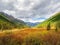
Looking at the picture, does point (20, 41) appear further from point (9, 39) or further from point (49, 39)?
point (49, 39)

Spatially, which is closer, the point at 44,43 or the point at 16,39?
the point at 44,43

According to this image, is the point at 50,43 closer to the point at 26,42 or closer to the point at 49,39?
the point at 49,39

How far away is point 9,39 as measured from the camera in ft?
65.3

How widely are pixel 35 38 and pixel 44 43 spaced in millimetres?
2165

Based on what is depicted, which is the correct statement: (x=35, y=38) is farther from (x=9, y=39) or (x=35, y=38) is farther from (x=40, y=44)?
(x=9, y=39)

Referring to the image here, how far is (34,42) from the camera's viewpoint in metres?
19.4

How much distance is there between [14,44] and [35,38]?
2.91 meters

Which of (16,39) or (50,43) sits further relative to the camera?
(16,39)

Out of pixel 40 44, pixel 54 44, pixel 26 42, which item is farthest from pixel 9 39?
pixel 54 44

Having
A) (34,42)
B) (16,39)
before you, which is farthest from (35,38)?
(16,39)

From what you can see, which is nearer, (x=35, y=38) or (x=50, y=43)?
(x=50, y=43)

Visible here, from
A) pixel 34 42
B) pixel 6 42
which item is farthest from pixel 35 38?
pixel 6 42

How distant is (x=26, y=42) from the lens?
19.3m

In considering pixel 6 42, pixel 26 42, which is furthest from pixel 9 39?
pixel 26 42
